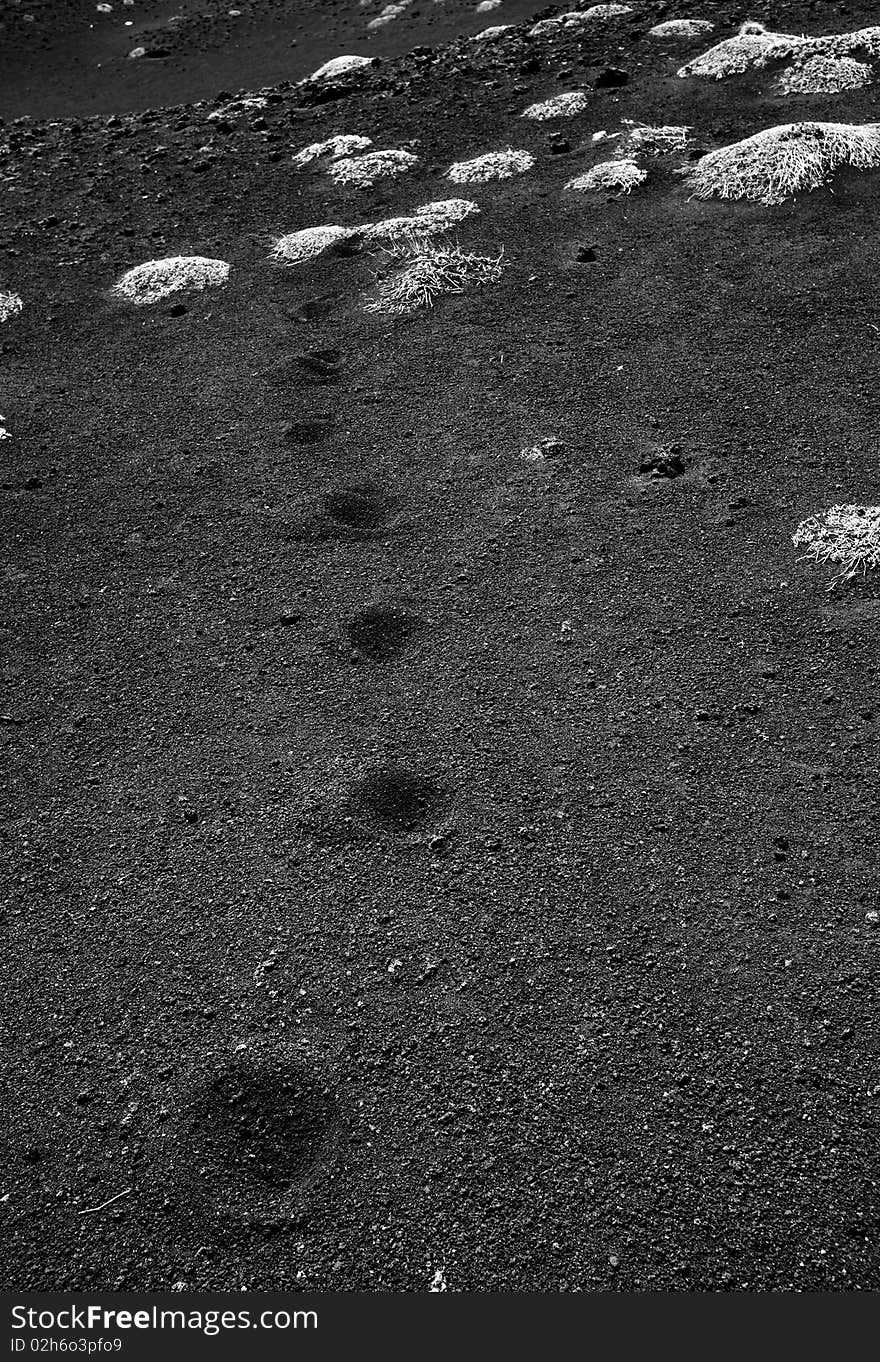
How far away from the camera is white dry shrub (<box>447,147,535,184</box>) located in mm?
15805

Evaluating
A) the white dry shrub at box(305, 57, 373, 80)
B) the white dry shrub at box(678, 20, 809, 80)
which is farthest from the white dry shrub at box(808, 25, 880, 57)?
the white dry shrub at box(305, 57, 373, 80)

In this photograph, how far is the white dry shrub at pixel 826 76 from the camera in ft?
53.2

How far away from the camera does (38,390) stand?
12.9 metres

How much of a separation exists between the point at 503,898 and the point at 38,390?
9.42 metres

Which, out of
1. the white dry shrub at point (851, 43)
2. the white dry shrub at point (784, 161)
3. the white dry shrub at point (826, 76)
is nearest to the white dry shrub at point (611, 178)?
the white dry shrub at point (784, 161)

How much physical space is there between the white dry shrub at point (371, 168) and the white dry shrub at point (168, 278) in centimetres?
296

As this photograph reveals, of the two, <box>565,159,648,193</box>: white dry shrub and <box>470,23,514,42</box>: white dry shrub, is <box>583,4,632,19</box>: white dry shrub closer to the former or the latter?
<box>470,23,514,42</box>: white dry shrub

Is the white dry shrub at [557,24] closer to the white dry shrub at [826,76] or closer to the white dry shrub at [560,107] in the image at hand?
the white dry shrub at [560,107]

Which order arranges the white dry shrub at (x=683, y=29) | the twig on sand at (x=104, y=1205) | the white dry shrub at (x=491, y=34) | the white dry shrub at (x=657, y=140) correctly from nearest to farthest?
the twig on sand at (x=104, y=1205) < the white dry shrub at (x=657, y=140) < the white dry shrub at (x=683, y=29) < the white dry shrub at (x=491, y=34)

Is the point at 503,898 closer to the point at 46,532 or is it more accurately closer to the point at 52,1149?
the point at 52,1149

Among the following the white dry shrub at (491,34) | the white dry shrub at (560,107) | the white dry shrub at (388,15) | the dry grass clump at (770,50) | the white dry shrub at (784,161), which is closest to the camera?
the white dry shrub at (784,161)

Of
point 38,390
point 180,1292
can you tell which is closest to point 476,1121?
point 180,1292

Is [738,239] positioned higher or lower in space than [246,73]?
lower

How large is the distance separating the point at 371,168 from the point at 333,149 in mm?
1439
